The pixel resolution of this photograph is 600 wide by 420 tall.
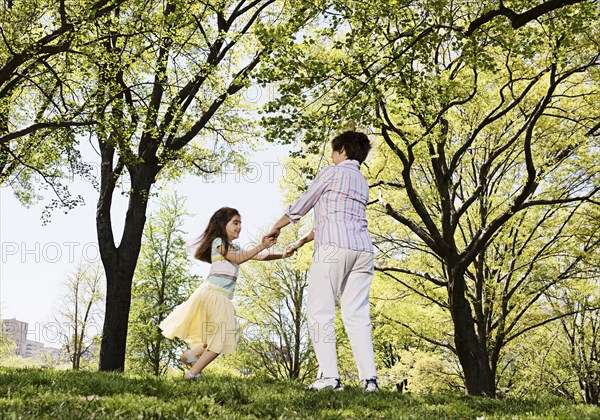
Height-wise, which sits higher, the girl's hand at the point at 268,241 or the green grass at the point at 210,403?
the girl's hand at the point at 268,241

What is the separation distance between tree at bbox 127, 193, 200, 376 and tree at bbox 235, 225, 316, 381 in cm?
310

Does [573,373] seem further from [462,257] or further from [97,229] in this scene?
[97,229]

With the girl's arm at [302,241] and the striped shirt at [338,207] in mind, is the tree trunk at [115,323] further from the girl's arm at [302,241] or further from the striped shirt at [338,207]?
the striped shirt at [338,207]

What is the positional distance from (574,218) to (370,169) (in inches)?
274

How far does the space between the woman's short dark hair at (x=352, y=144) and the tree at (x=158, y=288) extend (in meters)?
20.9

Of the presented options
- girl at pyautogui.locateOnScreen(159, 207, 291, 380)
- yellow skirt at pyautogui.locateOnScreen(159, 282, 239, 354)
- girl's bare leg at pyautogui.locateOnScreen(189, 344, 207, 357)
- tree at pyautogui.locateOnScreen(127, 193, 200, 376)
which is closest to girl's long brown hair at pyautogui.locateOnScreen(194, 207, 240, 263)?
girl at pyautogui.locateOnScreen(159, 207, 291, 380)

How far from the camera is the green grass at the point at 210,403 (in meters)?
3.42

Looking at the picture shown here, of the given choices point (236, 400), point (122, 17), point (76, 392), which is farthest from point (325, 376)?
point (122, 17)

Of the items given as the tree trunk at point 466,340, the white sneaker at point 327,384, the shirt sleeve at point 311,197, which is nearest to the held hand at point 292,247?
the shirt sleeve at point 311,197

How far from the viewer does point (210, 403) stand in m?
3.84

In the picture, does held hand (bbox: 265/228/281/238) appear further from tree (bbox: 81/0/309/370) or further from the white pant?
tree (bbox: 81/0/309/370)

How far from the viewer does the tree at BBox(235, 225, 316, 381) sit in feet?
91.5

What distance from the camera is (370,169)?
57.0ft

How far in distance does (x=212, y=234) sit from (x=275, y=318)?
22.3m
